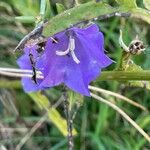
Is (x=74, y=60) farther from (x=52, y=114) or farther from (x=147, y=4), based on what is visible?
(x=52, y=114)

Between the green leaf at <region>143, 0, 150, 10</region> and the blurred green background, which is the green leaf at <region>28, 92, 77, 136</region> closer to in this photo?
the blurred green background

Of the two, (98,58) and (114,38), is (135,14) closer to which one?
(98,58)

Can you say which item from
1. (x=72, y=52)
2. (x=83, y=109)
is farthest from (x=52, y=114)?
(x=72, y=52)

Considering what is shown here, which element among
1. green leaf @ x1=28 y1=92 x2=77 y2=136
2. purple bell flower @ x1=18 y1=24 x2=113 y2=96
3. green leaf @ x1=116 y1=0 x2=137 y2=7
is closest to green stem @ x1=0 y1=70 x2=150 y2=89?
purple bell flower @ x1=18 y1=24 x2=113 y2=96

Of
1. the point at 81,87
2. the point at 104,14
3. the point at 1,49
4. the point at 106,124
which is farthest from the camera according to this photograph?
Result: the point at 1,49

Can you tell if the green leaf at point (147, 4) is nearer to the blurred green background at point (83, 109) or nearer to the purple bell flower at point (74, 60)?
the purple bell flower at point (74, 60)

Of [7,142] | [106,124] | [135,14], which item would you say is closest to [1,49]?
[7,142]
